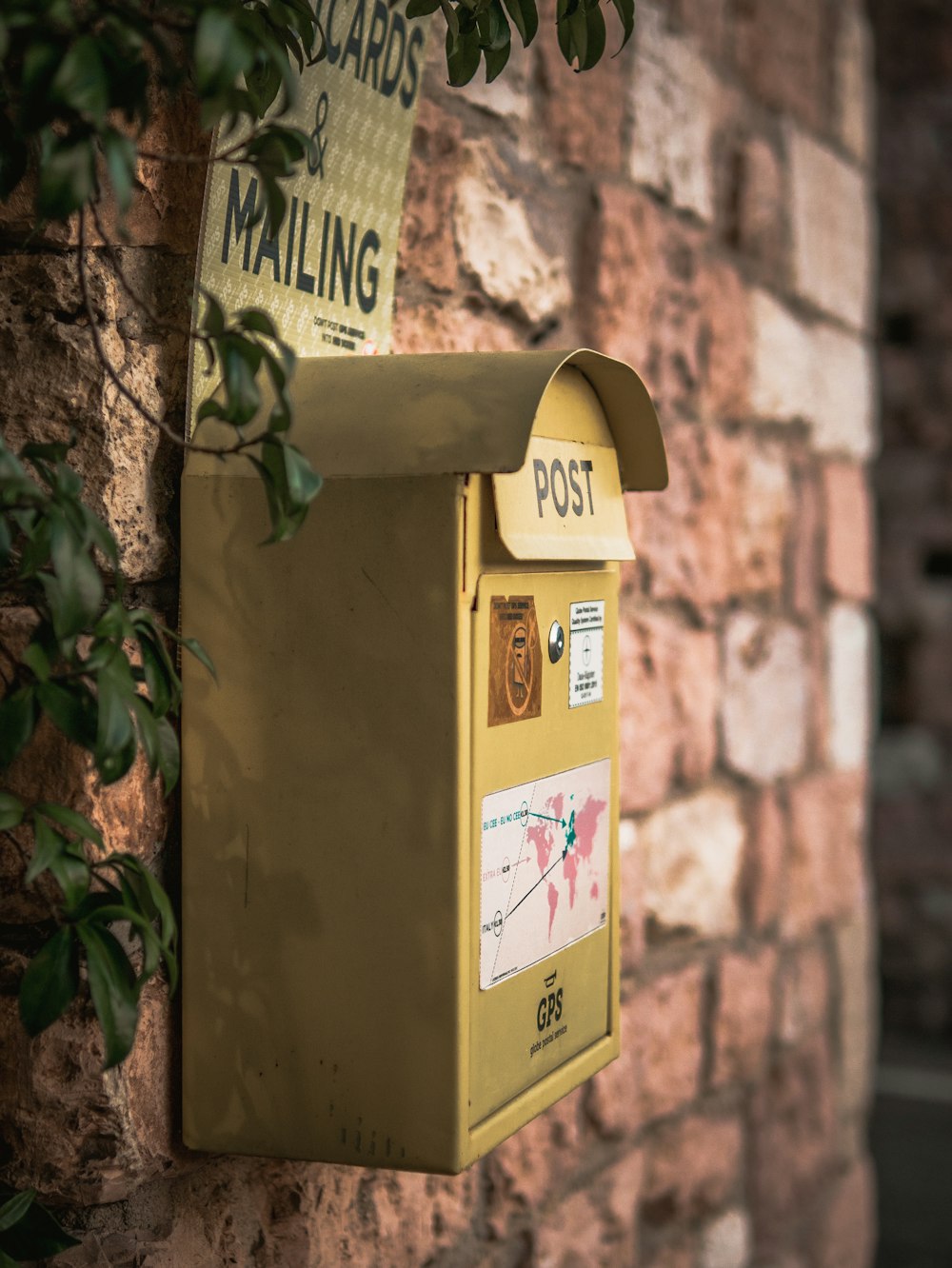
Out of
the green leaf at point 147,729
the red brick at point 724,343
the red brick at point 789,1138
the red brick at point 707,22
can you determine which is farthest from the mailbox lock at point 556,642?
the red brick at point 789,1138

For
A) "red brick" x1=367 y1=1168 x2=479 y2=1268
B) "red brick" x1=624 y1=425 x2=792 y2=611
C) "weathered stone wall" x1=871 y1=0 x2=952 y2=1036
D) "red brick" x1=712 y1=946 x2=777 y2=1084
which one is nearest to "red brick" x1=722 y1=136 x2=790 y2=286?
"red brick" x1=624 y1=425 x2=792 y2=611

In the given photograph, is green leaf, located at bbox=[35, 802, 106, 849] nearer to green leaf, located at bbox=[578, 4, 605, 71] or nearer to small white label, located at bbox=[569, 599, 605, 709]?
small white label, located at bbox=[569, 599, 605, 709]

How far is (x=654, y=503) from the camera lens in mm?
2164

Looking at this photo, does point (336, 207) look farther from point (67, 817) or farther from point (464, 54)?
point (67, 817)

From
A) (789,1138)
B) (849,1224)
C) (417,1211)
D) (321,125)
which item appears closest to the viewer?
(321,125)

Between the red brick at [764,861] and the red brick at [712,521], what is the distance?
0.37 metres

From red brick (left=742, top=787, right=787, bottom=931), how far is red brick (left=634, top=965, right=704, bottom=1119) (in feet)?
0.76

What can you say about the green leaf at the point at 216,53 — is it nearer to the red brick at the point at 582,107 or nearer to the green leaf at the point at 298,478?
the green leaf at the point at 298,478

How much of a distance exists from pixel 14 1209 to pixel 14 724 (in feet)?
1.21

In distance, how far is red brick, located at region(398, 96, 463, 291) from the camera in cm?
165

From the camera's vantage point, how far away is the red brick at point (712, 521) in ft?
7.13

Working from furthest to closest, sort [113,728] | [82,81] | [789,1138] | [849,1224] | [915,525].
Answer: [915,525], [849,1224], [789,1138], [113,728], [82,81]

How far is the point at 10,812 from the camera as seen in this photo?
1038 millimetres

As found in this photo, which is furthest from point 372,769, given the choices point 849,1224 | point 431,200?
point 849,1224
